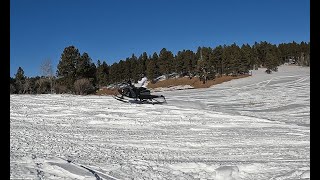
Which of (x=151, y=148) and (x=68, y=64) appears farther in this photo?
(x=68, y=64)

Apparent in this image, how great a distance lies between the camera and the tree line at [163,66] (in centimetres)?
4503

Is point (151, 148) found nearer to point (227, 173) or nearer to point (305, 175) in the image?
point (227, 173)

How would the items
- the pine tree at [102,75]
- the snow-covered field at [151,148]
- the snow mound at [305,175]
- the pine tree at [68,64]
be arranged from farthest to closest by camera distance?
the pine tree at [102,75] < the pine tree at [68,64] < the snow mound at [305,175] < the snow-covered field at [151,148]

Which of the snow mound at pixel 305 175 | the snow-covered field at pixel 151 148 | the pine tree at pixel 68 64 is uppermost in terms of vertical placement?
the pine tree at pixel 68 64

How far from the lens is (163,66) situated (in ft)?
309

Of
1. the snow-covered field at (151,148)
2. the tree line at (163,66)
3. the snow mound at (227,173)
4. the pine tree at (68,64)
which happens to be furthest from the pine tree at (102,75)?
the snow mound at (227,173)

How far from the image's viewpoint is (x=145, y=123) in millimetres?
11711

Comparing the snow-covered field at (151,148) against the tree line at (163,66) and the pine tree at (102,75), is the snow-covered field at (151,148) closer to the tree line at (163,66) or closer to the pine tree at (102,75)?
the tree line at (163,66)

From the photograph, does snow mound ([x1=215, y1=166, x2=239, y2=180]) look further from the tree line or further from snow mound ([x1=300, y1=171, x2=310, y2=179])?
the tree line

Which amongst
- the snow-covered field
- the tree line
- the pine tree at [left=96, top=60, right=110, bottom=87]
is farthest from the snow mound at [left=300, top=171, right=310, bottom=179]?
the pine tree at [left=96, top=60, right=110, bottom=87]

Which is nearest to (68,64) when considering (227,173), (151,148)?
(151,148)

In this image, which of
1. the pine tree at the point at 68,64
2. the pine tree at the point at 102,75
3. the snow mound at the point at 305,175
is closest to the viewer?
the snow mound at the point at 305,175

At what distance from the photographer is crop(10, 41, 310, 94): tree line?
45.0 metres
